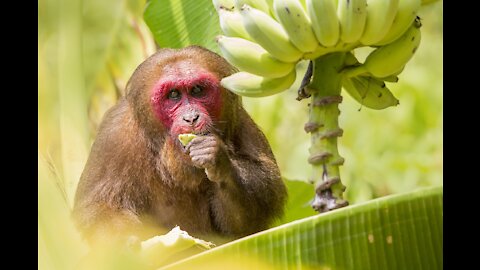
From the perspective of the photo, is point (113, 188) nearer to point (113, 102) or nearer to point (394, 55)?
point (113, 102)

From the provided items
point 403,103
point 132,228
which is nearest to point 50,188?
point 132,228

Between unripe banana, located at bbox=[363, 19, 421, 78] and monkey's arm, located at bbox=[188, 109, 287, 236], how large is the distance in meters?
0.70

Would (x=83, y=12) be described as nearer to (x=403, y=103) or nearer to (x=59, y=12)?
(x=59, y=12)

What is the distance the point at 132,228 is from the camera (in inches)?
90.1

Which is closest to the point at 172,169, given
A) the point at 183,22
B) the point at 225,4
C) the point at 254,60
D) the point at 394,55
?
the point at 183,22

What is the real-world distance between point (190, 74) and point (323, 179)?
852 mm

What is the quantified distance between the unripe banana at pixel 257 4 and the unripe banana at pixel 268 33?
0.18ft

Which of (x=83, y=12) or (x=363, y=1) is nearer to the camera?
(x=363, y=1)

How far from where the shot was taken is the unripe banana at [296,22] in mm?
1481

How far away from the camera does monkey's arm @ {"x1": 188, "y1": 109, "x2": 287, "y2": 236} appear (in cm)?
231

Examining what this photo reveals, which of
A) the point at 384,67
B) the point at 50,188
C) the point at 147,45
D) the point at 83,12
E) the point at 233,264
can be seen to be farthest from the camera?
the point at 147,45

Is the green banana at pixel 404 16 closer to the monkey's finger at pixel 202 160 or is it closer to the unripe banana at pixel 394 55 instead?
the unripe banana at pixel 394 55

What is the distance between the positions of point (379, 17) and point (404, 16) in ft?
0.19

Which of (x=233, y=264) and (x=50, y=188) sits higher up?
(x=50, y=188)
